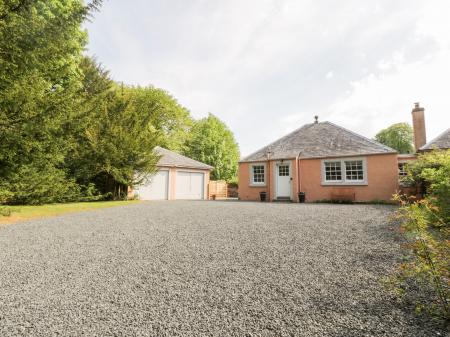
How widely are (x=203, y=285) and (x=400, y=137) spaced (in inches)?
2105

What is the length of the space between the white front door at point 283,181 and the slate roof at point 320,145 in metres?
0.83

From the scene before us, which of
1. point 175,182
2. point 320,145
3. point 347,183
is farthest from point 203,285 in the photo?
point 175,182

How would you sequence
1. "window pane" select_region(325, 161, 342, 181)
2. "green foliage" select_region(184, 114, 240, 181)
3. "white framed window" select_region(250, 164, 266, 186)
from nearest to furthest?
"window pane" select_region(325, 161, 342, 181) < "white framed window" select_region(250, 164, 266, 186) < "green foliage" select_region(184, 114, 240, 181)

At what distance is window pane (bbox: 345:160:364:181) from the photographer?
1411 centimetres

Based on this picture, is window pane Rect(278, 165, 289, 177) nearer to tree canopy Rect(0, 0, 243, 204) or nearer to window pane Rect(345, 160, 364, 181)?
window pane Rect(345, 160, 364, 181)

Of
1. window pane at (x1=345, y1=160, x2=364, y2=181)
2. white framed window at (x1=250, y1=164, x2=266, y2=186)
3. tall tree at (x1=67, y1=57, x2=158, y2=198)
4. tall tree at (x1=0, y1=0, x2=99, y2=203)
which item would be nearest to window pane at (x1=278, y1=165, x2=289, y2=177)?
white framed window at (x1=250, y1=164, x2=266, y2=186)

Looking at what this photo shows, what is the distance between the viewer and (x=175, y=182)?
2020 centimetres

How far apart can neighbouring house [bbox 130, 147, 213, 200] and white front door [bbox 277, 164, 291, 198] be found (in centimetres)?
840

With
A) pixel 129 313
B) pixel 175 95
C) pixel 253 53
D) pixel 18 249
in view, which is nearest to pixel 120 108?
pixel 253 53

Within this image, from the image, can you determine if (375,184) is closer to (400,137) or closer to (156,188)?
(156,188)

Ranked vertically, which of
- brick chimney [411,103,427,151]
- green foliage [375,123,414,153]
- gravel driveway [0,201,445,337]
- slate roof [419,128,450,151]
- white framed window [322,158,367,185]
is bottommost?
gravel driveway [0,201,445,337]

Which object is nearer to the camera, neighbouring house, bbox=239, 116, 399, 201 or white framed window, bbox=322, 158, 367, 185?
neighbouring house, bbox=239, 116, 399, 201

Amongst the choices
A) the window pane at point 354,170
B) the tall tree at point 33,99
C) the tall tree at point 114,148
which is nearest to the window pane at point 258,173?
the window pane at point 354,170

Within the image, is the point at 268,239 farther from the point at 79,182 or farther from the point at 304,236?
the point at 79,182
